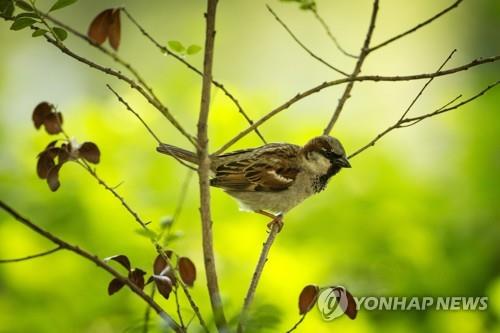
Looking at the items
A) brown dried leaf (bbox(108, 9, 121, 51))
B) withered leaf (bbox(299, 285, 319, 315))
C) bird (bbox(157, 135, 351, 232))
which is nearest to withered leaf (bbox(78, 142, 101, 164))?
brown dried leaf (bbox(108, 9, 121, 51))

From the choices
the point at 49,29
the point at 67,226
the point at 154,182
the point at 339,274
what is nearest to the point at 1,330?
the point at 67,226

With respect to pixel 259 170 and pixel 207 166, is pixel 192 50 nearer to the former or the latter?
pixel 207 166

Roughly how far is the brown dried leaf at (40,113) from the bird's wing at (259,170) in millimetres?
735

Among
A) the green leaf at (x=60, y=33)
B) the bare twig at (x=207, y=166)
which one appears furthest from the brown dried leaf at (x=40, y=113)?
the bare twig at (x=207, y=166)

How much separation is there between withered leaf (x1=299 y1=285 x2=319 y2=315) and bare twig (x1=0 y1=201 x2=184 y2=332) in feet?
0.51

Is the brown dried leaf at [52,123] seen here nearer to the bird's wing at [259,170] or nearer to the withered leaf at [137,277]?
the withered leaf at [137,277]

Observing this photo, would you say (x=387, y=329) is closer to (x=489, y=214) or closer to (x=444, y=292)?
(x=444, y=292)

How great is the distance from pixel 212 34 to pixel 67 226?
4.31ft

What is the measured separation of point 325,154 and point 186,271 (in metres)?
0.68

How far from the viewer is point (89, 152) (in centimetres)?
104

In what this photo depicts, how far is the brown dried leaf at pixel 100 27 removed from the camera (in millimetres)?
961

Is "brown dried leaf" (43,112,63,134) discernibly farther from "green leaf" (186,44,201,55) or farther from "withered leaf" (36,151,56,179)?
"green leaf" (186,44,201,55)

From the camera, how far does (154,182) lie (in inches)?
91.4

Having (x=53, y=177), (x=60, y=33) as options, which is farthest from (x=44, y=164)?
(x=60, y=33)
